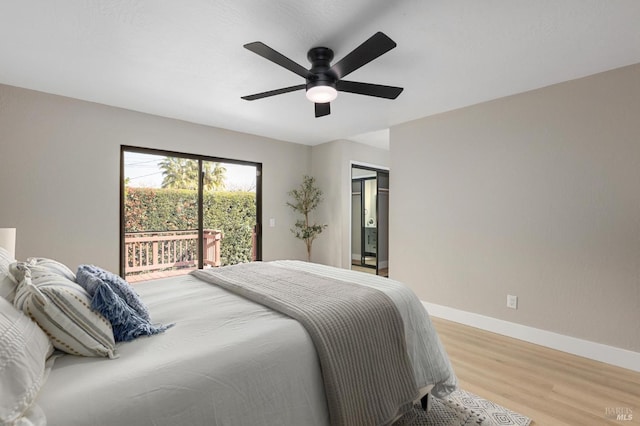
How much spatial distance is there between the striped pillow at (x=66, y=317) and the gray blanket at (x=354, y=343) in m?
0.74

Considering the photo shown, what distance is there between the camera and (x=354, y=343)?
1.48 metres

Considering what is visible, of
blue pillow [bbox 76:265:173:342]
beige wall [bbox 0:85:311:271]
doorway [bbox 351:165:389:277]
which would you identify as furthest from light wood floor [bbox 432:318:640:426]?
beige wall [bbox 0:85:311:271]

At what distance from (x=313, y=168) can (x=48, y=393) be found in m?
4.74

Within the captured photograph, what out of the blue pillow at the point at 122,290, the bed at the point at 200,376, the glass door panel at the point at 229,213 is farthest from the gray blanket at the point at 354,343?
the glass door panel at the point at 229,213

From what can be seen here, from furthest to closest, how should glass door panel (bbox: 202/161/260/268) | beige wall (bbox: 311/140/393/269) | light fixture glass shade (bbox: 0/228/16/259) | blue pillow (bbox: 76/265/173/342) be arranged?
beige wall (bbox: 311/140/393/269)
glass door panel (bbox: 202/161/260/268)
light fixture glass shade (bbox: 0/228/16/259)
blue pillow (bbox: 76/265/173/342)

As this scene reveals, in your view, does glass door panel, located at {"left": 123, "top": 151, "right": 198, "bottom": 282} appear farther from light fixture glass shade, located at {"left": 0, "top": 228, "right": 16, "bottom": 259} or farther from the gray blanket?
the gray blanket

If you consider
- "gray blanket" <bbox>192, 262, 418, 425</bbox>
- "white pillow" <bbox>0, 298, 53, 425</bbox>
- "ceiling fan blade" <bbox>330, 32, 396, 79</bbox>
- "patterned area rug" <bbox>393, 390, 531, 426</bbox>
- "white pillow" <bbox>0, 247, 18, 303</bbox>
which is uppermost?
"ceiling fan blade" <bbox>330, 32, 396, 79</bbox>

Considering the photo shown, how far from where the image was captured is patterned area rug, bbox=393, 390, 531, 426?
5.98 feet

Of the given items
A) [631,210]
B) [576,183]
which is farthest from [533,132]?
[631,210]

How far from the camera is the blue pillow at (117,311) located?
4.02ft

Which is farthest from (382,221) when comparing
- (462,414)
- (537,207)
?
(462,414)

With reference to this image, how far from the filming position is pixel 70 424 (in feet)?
2.65

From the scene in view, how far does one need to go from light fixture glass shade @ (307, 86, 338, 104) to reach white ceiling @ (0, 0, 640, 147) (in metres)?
0.31

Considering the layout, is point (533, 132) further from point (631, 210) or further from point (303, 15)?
point (303, 15)
